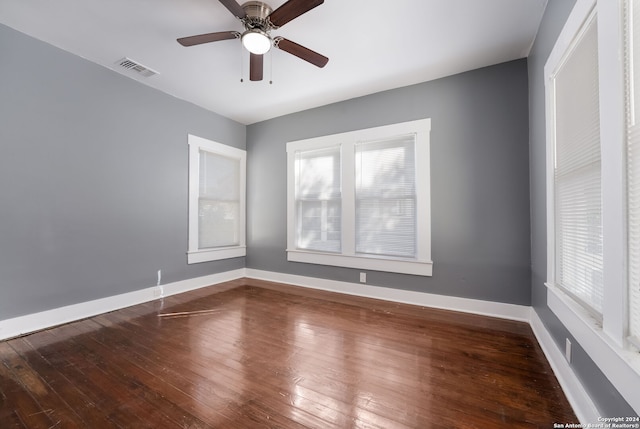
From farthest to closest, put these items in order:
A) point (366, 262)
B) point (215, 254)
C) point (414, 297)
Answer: point (215, 254) → point (366, 262) → point (414, 297)

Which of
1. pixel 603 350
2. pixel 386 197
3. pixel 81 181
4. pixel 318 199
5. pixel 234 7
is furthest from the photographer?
pixel 318 199

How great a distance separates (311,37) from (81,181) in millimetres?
A: 2936

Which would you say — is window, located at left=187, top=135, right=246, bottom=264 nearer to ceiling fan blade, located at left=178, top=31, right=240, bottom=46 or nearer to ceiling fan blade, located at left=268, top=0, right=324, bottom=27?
ceiling fan blade, located at left=178, top=31, right=240, bottom=46

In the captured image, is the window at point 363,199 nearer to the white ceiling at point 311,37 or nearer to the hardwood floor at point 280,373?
the white ceiling at point 311,37

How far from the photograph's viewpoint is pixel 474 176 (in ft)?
9.94

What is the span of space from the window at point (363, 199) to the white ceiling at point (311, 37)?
0.77 metres

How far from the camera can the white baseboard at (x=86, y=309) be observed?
7.99 ft

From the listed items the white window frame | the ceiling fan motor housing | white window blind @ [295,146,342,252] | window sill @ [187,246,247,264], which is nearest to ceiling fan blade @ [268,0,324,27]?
the ceiling fan motor housing

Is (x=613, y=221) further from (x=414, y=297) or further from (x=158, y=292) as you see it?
(x=158, y=292)

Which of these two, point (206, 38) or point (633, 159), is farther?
point (206, 38)

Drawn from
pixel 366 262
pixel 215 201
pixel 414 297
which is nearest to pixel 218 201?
pixel 215 201

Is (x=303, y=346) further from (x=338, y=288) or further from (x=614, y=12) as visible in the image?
(x=614, y=12)

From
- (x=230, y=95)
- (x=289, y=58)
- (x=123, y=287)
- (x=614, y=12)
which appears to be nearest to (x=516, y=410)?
(x=614, y=12)

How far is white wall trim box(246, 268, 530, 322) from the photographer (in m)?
2.84
